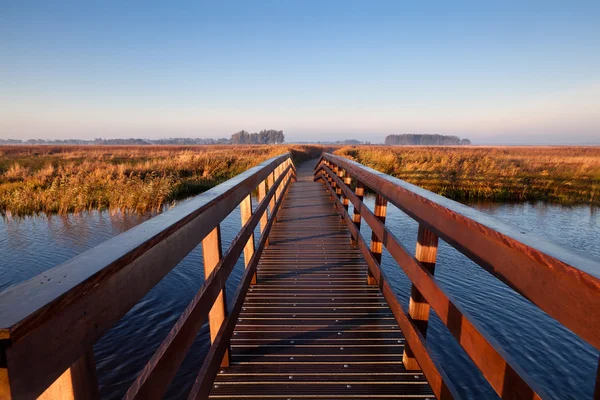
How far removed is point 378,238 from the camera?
3.41 meters

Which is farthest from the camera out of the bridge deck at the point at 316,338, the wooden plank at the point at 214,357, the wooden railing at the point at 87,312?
the bridge deck at the point at 316,338

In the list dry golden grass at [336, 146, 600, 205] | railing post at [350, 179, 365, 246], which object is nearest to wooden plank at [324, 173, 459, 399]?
railing post at [350, 179, 365, 246]

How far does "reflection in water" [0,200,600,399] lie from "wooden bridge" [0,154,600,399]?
1.02 ft

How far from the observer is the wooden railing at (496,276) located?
0.91 metres

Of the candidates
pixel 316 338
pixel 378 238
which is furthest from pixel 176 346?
pixel 378 238

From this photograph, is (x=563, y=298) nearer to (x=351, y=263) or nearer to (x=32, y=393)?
(x=32, y=393)

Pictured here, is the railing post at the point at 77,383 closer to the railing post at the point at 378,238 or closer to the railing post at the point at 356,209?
the railing post at the point at 378,238

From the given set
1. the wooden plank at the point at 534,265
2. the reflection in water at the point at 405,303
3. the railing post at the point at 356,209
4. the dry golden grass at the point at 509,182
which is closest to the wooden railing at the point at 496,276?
the wooden plank at the point at 534,265

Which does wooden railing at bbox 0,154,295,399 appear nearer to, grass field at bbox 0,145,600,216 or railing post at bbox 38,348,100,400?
railing post at bbox 38,348,100,400

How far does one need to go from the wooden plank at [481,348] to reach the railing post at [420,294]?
6 centimetres

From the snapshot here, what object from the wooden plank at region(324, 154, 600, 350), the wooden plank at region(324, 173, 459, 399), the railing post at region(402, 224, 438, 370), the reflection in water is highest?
the wooden plank at region(324, 154, 600, 350)

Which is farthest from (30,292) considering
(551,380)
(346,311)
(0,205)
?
(0,205)

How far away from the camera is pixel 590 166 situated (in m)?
19.3

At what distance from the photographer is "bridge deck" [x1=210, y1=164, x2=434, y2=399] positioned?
2291mm
